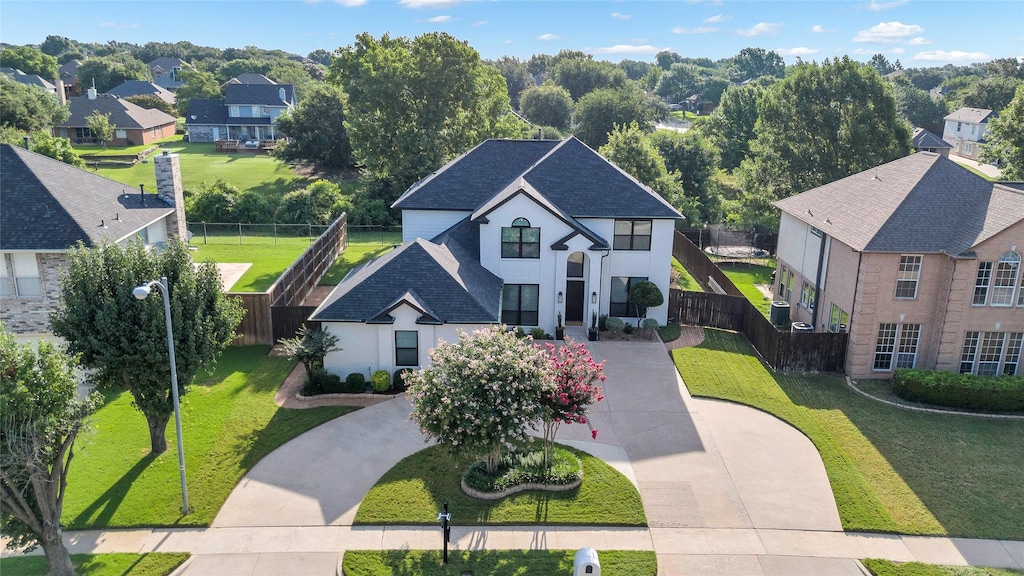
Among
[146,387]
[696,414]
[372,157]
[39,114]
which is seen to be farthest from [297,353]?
[39,114]

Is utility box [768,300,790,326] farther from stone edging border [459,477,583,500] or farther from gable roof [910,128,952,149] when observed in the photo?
gable roof [910,128,952,149]

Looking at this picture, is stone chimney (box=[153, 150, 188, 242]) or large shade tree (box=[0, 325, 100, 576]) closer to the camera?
large shade tree (box=[0, 325, 100, 576])

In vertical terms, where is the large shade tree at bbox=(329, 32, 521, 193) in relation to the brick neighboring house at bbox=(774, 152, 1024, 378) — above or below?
above

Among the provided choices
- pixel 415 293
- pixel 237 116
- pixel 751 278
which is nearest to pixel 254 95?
pixel 237 116

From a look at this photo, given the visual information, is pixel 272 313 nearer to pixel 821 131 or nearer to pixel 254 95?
pixel 821 131

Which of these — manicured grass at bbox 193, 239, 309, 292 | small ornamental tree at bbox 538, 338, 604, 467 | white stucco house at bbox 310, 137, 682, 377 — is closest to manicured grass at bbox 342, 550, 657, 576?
small ornamental tree at bbox 538, 338, 604, 467

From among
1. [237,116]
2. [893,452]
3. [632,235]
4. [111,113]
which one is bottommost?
[893,452]
